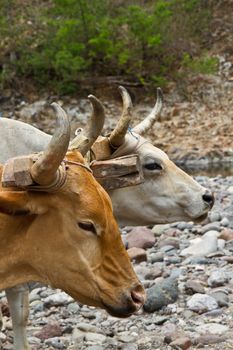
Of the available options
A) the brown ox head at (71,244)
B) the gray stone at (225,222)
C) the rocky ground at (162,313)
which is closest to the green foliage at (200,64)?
the gray stone at (225,222)

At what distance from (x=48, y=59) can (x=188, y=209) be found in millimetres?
18374

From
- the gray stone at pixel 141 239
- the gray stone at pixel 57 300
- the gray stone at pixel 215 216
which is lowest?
the gray stone at pixel 215 216

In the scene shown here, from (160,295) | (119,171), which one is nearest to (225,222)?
(160,295)

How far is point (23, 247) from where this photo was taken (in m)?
2.77

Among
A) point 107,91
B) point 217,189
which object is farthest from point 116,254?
point 107,91

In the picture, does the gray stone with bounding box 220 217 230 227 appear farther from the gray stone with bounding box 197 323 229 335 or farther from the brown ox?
the brown ox

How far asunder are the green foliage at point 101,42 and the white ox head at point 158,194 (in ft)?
54.7

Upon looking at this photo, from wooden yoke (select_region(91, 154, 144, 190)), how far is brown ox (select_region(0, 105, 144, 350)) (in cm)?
100

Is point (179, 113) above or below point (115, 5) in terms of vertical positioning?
below

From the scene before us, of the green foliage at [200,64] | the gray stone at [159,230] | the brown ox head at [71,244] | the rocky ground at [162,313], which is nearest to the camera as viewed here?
the brown ox head at [71,244]

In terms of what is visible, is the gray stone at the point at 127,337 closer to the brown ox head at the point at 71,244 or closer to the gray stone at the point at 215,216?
the brown ox head at the point at 71,244

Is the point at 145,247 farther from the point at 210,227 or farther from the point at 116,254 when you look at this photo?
the point at 116,254

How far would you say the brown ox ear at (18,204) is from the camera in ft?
8.73

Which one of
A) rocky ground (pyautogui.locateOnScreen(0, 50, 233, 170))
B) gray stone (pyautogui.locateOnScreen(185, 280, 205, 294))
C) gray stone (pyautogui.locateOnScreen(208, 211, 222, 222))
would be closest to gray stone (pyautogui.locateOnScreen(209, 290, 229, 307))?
gray stone (pyautogui.locateOnScreen(185, 280, 205, 294))
